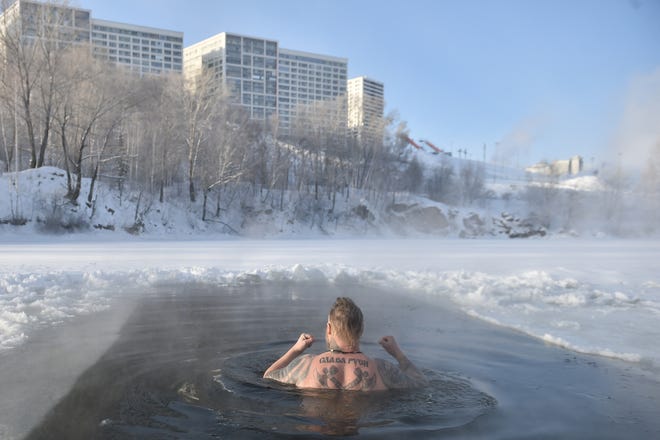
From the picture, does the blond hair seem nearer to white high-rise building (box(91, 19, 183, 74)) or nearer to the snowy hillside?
the snowy hillside

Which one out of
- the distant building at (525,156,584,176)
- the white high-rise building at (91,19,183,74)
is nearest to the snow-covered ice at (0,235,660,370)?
the distant building at (525,156,584,176)

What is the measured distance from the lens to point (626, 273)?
35.8ft

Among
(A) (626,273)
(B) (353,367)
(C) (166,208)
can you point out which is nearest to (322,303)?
(B) (353,367)

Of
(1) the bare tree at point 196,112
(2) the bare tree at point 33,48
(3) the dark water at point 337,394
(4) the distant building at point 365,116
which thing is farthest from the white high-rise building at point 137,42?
(3) the dark water at point 337,394

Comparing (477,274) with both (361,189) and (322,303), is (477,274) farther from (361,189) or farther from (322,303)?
(361,189)

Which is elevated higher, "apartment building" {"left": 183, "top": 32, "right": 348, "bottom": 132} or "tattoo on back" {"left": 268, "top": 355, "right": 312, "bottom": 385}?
"apartment building" {"left": 183, "top": 32, "right": 348, "bottom": 132}

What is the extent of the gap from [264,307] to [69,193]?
20.7m

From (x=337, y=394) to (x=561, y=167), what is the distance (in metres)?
21.0

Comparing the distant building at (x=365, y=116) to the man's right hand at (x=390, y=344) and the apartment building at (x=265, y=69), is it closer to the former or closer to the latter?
the apartment building at (x=265, y=69)

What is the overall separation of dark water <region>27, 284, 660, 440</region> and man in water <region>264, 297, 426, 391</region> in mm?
84

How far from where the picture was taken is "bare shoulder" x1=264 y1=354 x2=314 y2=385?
3.75 meters

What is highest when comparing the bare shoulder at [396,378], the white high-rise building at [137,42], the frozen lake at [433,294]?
the white high-rise building at [137,42]

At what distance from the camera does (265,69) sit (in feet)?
322

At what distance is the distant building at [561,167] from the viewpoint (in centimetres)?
1959
